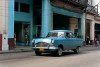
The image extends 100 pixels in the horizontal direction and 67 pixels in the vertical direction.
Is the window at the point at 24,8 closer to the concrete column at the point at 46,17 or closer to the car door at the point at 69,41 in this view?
the concrete column at the point at 46,17

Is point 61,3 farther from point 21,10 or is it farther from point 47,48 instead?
point 47,48

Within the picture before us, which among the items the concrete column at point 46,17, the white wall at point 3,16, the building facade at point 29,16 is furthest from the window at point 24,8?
the white wall at point 3,16

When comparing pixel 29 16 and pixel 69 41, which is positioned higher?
pixel 29 16

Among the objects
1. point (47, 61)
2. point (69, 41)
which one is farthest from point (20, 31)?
point (47, 61)

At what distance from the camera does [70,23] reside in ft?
155

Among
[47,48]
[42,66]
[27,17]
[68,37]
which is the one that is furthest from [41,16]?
[42,66]

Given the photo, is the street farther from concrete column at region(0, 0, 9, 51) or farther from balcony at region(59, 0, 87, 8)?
balcony at region(59, 0, 87, 8)

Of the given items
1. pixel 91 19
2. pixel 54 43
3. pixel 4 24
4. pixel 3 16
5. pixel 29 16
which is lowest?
pixel 54 43

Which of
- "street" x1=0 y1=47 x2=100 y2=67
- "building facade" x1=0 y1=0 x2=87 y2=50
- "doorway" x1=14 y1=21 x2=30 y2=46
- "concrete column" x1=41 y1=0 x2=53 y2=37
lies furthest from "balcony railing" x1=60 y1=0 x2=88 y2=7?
"street" x1=0 y1=47 x2=100 y2=67

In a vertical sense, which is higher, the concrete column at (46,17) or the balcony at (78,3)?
the balcony at (78,3)

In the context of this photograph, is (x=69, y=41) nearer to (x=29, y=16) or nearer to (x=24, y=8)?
(x=24, y=8)

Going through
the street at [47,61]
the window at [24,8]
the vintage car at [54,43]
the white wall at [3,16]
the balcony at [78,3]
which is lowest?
the street at [47,61]

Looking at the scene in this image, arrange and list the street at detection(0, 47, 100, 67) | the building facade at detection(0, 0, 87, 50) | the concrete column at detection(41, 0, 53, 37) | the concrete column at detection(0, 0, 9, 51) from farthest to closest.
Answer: the concrete column at detection(41, 0, 53, 37), the building facade at detection(0, 0, 87, 50), the concrete column at detection(0, 0, 9, 51), the street at detection(0, 47, 100, 67)

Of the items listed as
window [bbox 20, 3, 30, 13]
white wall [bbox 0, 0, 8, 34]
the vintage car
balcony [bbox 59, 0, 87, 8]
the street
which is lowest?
the street
